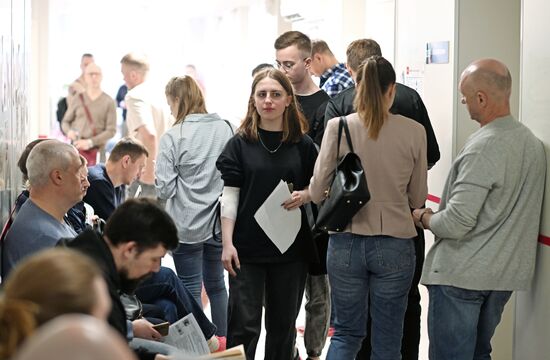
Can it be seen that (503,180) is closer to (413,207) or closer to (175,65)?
(413,207)

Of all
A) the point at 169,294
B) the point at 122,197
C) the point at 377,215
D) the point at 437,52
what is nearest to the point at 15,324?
the point at 377,215

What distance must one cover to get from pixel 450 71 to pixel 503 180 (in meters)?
1.53

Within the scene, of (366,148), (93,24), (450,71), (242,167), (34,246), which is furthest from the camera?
(93,24)

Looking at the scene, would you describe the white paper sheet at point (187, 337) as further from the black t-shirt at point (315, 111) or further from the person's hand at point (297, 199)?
the black t-shirt at point (315, 111)

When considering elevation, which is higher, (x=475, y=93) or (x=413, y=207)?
(x=475, y=93)

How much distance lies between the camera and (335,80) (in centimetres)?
630

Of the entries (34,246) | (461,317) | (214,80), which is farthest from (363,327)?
(214,80)

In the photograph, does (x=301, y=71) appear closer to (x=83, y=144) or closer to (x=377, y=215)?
(x=377, y=215)

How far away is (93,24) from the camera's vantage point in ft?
67.6

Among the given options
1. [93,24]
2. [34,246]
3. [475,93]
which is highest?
[93,24]

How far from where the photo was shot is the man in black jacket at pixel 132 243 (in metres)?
2.96

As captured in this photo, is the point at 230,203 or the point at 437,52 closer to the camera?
the point at 230,203

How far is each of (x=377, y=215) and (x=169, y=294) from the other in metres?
1.12

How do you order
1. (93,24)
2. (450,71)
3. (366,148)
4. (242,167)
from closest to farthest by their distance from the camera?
(366,148)
(242,167)
(450,71)
(93,24)
